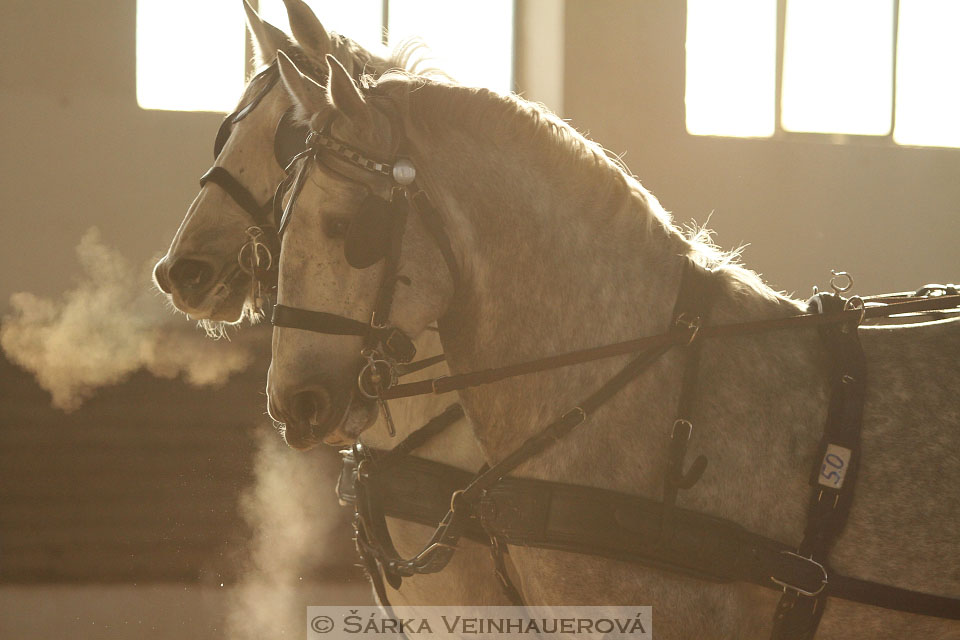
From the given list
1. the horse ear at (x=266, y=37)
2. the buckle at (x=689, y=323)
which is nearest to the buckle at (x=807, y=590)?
the buckle at (x=689, y=323)

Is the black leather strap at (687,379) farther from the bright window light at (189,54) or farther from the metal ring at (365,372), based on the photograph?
the bright window light at (189,54)

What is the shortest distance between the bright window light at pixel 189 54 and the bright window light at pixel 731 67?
3017 millimetres

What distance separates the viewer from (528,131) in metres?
1.65

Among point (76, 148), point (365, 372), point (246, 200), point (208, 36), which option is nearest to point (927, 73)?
point (208, 36)

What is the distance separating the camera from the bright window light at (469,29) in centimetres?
572

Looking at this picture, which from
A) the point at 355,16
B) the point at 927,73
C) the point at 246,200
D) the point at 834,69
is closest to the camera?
the point at 246,200

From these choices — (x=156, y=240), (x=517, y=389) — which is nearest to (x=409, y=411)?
(x=517, y=389)

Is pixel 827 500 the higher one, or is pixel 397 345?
pixel 397 345

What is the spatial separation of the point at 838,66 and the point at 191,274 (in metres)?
5.74

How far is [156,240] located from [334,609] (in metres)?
3.05

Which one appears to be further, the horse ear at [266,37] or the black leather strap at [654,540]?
the horse ear at [266,37]

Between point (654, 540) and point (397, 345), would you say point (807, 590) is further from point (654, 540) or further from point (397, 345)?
point (397, 345)

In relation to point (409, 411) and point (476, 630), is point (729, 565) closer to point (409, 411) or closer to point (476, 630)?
point (476, 630)

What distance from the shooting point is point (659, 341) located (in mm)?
1608
